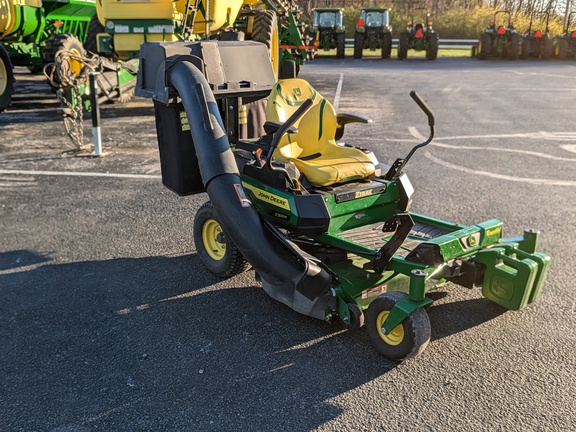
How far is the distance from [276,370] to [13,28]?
9.48 m

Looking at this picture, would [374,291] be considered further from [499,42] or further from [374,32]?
[499,42]

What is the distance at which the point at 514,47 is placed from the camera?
23797 mm

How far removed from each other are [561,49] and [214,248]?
23.6 metres

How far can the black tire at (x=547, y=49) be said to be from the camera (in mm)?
24016

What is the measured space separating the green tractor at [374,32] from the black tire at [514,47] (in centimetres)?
480

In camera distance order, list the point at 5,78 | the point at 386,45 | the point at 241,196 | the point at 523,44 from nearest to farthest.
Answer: the point at 241,196
the point at 5,78
the point at 523,44
the point at 386,45

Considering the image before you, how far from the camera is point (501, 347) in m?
3.47

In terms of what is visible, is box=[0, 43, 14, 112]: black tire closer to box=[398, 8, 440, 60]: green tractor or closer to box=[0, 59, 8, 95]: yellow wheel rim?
box=[0, 59, 8, 95]: yellow wheel rim

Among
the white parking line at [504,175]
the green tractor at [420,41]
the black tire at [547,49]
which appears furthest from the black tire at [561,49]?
the white parking line at [504,175]

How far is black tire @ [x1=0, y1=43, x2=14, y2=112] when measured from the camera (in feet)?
33.7

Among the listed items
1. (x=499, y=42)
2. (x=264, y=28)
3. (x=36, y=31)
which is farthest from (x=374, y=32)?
(x=36, y=31)

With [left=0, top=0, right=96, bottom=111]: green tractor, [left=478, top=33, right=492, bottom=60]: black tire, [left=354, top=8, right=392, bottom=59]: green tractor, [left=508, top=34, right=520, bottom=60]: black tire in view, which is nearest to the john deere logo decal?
[left=0, top=0, right=96, bottom=111]: green tractor

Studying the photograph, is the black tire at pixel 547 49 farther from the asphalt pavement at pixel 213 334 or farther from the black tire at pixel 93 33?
the asphalt pavement at pixel 213 334

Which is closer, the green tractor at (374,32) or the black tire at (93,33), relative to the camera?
the black tire at (93,33)
